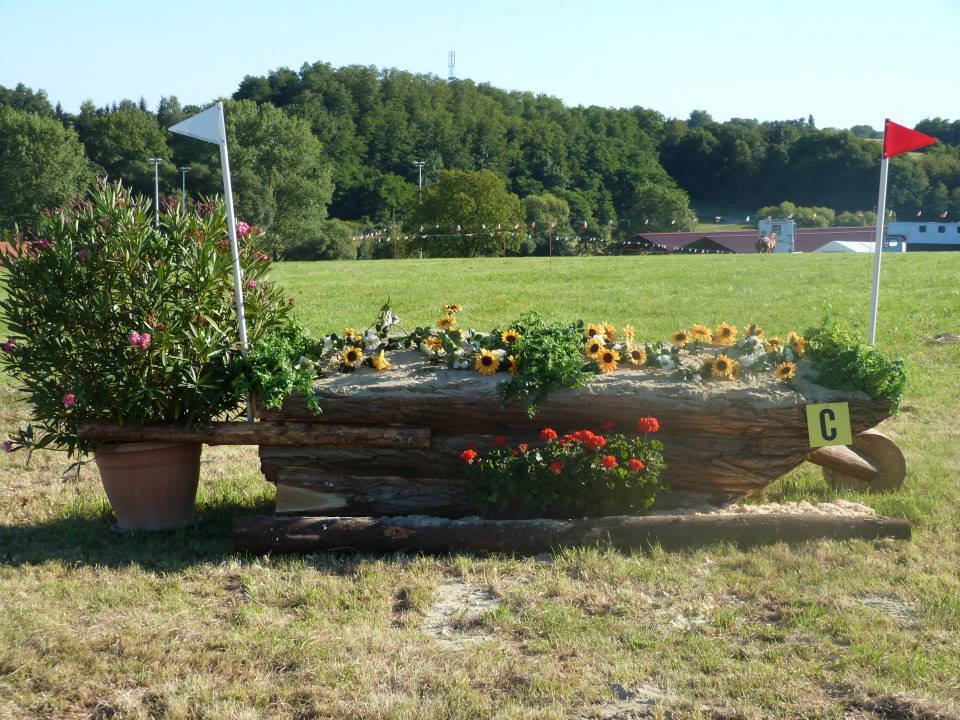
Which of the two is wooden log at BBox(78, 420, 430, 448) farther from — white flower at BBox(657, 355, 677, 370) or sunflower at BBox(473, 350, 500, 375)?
white flower at BBox(657, 355, 677, 370)

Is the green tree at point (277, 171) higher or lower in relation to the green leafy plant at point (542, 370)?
higher

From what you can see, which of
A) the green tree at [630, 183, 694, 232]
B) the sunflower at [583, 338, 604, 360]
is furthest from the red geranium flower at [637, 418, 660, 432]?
the green tree at [630, 183, 694, 232]

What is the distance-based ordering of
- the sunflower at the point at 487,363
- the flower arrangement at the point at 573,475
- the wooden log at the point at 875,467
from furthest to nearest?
the wooden log at the point at 875,467 → the sunflower at the point at 487,363 → the flower arrangement at the point at 573,475

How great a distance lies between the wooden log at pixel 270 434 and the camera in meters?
5.46

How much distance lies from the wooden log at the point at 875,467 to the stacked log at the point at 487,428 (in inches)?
32.0

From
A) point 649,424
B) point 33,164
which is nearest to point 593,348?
point 649,424

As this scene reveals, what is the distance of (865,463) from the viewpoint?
20.7 ft

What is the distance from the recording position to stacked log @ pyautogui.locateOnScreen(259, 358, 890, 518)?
5.56 meters

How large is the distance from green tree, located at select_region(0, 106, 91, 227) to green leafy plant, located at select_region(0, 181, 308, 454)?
208 feet

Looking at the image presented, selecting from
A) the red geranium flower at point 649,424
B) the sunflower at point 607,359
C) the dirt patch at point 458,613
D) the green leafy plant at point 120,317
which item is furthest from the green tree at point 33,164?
the dirt patch at point 458,613

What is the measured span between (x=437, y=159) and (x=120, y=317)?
88934 mm

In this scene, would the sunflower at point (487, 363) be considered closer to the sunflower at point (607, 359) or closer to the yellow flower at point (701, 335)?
the sunflower at point (607, 359)

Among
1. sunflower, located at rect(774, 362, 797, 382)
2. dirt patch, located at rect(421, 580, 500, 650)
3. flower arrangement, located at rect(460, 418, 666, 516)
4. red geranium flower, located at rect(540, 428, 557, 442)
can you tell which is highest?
sunflower, located at rect(774, 362, 797, 382)

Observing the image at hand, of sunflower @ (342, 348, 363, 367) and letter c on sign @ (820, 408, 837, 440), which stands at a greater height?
sunflower @ (342, 348, 363, 367)
